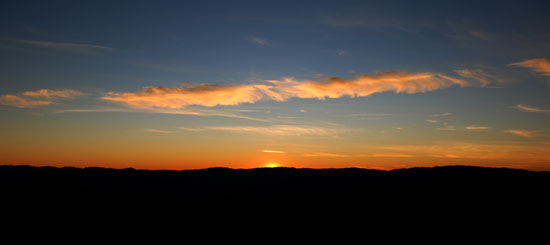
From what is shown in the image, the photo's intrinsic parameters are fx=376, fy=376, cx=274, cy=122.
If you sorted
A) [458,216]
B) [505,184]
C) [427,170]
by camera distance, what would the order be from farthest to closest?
[427,170] → [505,184] → [458,216]

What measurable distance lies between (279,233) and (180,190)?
7164mm

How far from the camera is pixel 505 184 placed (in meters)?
17.5

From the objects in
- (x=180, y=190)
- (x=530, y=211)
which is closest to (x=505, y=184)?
(x=530, y=211)

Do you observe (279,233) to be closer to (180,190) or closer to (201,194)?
(201,194)

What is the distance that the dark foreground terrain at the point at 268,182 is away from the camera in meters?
17.3

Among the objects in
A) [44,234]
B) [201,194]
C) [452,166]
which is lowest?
[44,234]

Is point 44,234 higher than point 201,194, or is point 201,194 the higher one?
point 201,194

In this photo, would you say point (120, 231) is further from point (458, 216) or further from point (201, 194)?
point (458, 216)

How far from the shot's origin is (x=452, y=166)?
Result: 21031 mm

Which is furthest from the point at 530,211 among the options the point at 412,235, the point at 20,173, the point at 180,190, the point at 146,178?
the point at 20,173

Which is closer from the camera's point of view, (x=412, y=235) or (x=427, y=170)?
(x=412, y=235)

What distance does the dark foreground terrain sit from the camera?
56.9 feet

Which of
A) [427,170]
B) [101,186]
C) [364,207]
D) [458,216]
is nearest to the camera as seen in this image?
[458,216]

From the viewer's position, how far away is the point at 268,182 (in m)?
19.4
